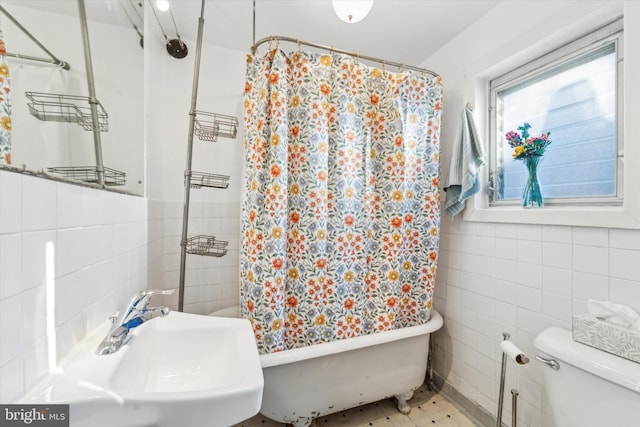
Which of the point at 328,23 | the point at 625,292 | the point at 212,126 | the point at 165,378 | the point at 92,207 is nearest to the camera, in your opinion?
the point at 92,207

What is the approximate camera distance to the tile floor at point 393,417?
1.52m

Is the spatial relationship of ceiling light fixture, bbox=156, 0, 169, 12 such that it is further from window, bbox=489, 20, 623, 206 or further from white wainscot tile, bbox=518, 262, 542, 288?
white wainscot tile, bbox=518, 262, 542, 288

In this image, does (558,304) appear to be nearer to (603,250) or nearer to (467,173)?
(603,250)

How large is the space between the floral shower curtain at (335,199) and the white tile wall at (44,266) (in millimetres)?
572

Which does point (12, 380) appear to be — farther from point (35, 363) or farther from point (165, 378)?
point (165, 378)

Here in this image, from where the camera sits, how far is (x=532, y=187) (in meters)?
1.37

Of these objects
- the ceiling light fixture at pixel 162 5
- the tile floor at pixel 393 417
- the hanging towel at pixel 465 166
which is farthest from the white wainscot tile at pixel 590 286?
the ceiling light fixture at pixel 162 5

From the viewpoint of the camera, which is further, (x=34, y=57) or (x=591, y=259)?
(x=591, y=259)

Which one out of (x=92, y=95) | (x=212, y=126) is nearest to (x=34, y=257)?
(x=92, y=95)

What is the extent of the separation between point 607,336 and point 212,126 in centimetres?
234

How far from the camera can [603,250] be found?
1.09 meters

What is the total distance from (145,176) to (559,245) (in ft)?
6.97

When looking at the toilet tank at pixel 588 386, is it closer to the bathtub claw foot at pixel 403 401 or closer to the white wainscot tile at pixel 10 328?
the bathtub claw foot at pixel 403 401

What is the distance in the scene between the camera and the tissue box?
880 mm
